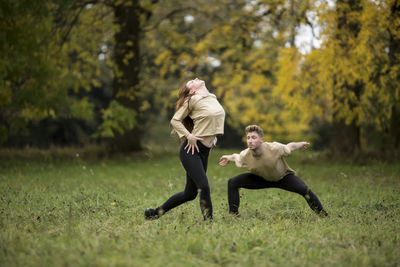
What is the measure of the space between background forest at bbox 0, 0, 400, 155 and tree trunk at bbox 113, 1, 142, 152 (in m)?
0.04

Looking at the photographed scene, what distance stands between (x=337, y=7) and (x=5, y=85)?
9540mm

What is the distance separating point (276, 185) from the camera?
599 centimetres

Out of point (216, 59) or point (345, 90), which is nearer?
point (345, 90)

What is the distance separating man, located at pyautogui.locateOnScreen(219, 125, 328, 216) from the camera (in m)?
5.62

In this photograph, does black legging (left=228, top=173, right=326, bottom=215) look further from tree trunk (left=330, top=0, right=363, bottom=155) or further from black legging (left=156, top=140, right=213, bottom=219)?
tree trunk (left=330, top=0, right=363, bottom=155)

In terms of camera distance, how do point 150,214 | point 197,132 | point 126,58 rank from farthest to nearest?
point 126,58
point 150,214
point 197,132

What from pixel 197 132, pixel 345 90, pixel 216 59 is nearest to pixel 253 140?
pixel 197 132

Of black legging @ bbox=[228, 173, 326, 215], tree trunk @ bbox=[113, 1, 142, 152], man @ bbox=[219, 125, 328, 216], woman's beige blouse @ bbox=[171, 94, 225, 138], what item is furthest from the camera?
tree trunk @ bbox=[113, 1, 142, 152]

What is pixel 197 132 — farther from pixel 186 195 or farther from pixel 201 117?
pixel 186 195

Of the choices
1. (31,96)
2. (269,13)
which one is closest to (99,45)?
(31,96)

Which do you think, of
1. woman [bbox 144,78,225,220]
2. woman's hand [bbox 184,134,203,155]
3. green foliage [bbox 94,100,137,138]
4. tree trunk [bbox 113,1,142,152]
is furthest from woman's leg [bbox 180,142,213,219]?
tree trunk [bbox 113,1,142,152]

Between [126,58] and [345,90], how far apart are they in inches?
304

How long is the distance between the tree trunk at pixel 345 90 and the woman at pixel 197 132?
7.64 m

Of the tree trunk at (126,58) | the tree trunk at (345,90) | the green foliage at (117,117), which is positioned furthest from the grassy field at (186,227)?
the tree trunk at (126,58)
